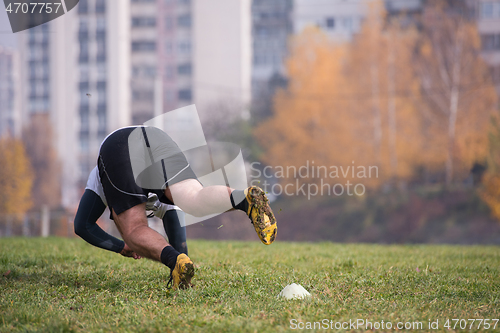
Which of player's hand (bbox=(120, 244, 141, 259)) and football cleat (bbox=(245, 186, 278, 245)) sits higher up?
football cleat (bbox=(245, 186, 278, 245))

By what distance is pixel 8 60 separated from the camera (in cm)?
6097

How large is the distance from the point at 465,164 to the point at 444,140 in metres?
1.61

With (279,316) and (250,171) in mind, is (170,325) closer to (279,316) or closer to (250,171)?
(279,316)

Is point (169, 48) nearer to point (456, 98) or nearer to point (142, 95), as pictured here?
point (142, 95)

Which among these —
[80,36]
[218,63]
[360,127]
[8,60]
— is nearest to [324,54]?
[360,127]

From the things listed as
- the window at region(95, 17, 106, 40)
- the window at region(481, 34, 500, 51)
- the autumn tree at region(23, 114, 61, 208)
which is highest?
the window at region(95, 17, 106, 40)

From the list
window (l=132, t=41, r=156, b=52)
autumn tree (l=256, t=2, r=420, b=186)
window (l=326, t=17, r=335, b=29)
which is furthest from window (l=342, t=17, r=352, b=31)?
window (l=132, t=41, r=156, b=52)

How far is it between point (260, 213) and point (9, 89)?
67351 mm

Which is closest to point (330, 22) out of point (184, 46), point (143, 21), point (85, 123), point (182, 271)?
point (184, 46)

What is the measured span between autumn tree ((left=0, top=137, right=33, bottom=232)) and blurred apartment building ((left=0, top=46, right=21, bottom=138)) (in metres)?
24.3

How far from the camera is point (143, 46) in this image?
177ft

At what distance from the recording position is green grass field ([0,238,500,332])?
103 inches

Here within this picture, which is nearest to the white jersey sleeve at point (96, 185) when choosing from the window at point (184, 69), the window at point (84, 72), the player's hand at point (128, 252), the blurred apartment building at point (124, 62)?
the player's hand at point (128, 252)

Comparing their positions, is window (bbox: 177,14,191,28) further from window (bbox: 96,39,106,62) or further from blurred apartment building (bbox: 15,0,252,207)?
window (bbox: 96,39,106,62)
